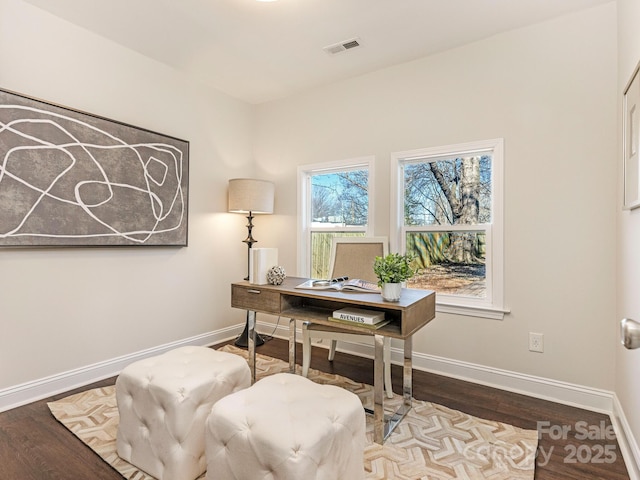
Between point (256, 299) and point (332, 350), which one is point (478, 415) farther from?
point (256, 299)

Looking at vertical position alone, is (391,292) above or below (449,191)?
below

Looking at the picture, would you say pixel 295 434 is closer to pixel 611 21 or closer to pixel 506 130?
pixel 506 130

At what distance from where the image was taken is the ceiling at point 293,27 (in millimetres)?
2307

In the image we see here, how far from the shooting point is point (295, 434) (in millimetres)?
1235

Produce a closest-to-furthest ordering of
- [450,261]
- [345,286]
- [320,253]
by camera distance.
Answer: [345,286], [450,261], [320,253]

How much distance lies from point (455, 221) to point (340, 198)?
3.83 ft

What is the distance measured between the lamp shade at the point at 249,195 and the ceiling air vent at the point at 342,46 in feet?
4.40

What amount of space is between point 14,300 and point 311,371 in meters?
2.12

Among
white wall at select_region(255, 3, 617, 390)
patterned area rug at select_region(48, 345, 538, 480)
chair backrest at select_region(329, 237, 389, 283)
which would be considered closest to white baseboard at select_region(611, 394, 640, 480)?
white wall at select_region(255, 3, 617, 390)

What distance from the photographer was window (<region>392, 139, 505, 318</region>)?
8.75 feet

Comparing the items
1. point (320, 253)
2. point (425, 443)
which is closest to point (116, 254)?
point (320, 253)

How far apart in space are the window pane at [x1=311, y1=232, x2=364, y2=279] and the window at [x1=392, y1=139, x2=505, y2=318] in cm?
81

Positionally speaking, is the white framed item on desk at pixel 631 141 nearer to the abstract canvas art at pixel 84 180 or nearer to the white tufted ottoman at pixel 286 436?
the white tufted ottoman at pixel 286 436

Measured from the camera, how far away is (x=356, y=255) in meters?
2.99
